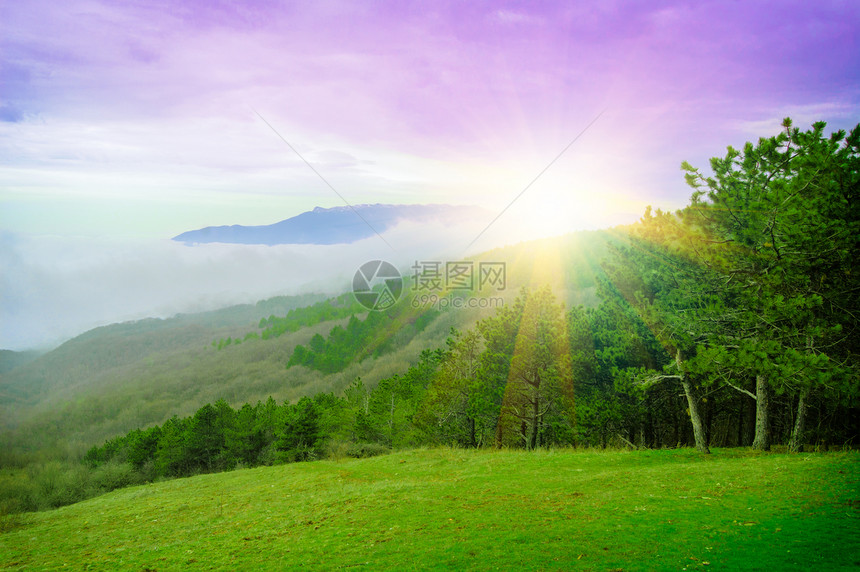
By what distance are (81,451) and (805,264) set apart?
153199 mm

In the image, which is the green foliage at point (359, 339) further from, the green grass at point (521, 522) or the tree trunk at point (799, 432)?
the tree trunk at point (799, 432)

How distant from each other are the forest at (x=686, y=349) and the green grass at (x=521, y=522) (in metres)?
3.69

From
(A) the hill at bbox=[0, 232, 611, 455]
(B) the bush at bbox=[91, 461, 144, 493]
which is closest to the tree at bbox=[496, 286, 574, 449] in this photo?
(B) the bush at bbox=[91, 461, 144, 493]

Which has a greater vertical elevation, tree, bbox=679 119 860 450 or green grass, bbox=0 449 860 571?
tree, bbox=679 119 860 450

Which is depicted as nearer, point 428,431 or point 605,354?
point 605,354

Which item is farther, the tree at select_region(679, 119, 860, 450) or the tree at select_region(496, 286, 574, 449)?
the tree at select_region(496, 286, 574, 449)

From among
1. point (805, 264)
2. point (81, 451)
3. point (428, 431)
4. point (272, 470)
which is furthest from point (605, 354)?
point (81, 451)

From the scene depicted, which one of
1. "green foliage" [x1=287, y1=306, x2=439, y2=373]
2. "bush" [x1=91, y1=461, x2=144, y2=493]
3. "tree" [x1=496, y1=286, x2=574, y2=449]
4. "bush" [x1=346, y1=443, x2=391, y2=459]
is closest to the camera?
"tree" [x1=496, y1=286, x2=574, y2=449]

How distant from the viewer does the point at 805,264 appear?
15.9 m

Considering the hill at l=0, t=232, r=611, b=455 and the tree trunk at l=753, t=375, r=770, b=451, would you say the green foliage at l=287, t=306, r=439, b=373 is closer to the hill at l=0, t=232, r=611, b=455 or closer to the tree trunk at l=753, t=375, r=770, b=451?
the hill at l=0, t=232, r=611, b=455

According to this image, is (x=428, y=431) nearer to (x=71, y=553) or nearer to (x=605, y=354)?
(x=605, y=354)

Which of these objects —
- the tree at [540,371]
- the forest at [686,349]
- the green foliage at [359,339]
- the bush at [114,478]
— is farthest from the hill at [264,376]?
the tree at [540,371]

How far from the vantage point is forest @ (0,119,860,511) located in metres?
15.3

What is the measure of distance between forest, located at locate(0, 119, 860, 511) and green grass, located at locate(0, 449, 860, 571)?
3693mm
